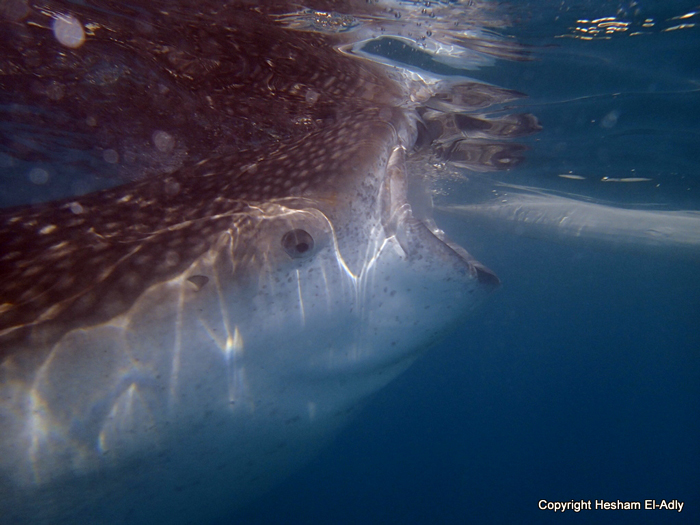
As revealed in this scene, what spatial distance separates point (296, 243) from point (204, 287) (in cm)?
53

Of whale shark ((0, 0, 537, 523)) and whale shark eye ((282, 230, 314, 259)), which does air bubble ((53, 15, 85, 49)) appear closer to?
whale shark ((0, 0, 537, 523))

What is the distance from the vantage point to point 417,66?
16.1ft

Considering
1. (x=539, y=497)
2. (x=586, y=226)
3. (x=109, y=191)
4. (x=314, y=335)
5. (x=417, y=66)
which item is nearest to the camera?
(x=314, y=335)

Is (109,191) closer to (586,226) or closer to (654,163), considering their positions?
(654,163)

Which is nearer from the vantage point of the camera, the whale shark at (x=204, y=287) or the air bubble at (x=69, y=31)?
the whale shark at (x=204, y=287)

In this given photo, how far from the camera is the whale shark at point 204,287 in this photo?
5.78 feet

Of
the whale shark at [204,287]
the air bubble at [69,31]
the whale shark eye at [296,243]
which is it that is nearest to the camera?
the whale shark at [204,287]

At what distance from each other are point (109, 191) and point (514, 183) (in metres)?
12.1

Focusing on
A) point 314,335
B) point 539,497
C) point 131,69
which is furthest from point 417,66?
point 539,497

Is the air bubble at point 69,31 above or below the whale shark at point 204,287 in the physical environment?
above

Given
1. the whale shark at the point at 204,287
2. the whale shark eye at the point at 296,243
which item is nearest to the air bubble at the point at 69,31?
the whale shark at the point at 204,287

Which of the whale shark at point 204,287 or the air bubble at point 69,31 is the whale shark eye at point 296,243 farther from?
the air bubble at point 69,31

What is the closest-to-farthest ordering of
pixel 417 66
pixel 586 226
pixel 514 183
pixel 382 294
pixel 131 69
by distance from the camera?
pixel 382 294 → pixel 131 69 → pixel 417 66 → pixel 514 183 → pixel 586 226

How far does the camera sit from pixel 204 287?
1937 mm
